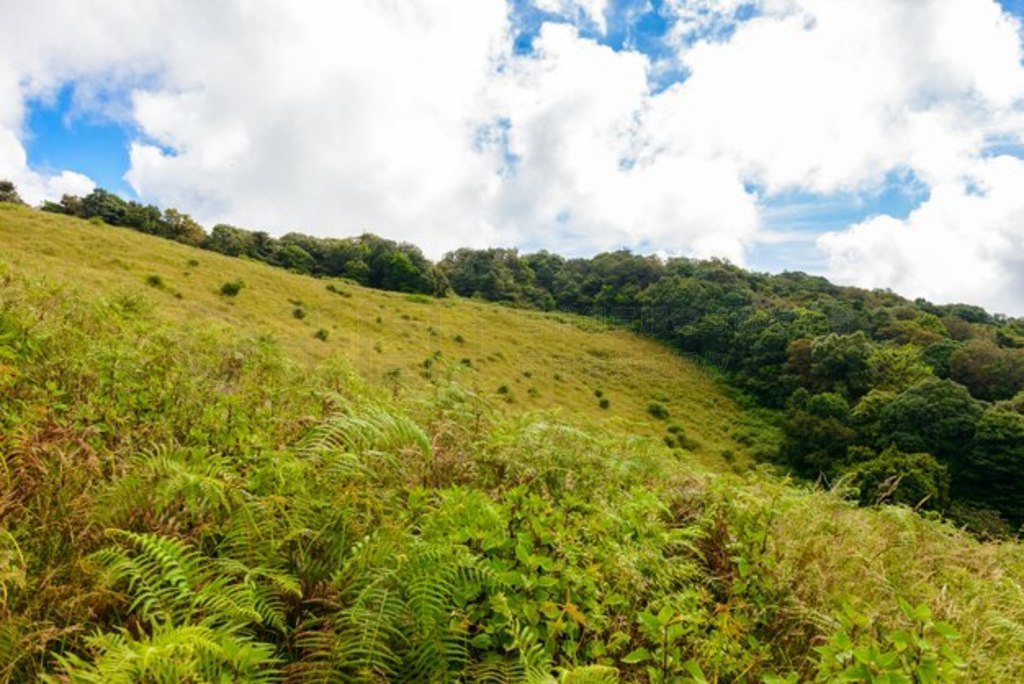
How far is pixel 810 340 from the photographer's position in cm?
6625

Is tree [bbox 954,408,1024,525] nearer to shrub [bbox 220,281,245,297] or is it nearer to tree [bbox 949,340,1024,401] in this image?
tree [bbox 949,340,1024,401]

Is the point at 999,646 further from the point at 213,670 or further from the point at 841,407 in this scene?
the point at 841,407

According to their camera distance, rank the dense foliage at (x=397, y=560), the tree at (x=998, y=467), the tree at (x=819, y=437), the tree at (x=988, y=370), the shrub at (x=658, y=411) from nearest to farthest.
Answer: the dense foliage at (x=397, y=560) → the tree at (x=998, y=467) → the tree at (x=819, y=437) → the shrub at (x=658, y=411) → the tree at (x=988, y=370)

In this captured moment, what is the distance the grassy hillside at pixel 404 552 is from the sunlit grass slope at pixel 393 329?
4249mm

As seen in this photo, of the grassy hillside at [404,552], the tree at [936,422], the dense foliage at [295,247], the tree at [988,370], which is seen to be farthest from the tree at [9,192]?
the tree at [988,370]

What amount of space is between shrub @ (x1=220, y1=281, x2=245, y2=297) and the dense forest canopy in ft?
Result: 87.9

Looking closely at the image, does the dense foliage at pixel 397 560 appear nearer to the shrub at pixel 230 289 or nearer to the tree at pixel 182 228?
the shrub at pixel 230 289

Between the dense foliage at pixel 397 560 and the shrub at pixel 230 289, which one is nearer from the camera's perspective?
the dense foliage at pixel 397 560

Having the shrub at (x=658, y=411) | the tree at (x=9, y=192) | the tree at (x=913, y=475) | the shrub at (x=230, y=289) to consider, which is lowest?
the tree at (x=913, y=475)

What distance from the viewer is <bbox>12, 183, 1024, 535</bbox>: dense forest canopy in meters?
42.8

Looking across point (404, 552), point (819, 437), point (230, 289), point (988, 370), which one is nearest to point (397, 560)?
point (404, 552)

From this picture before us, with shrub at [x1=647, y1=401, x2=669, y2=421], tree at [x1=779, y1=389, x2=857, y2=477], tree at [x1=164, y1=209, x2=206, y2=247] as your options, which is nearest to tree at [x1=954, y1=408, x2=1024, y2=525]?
tree at [x1=779, y1=389, x2=857, y2=477]

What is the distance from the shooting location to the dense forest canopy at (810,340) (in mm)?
42844

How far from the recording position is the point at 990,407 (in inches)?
1796
